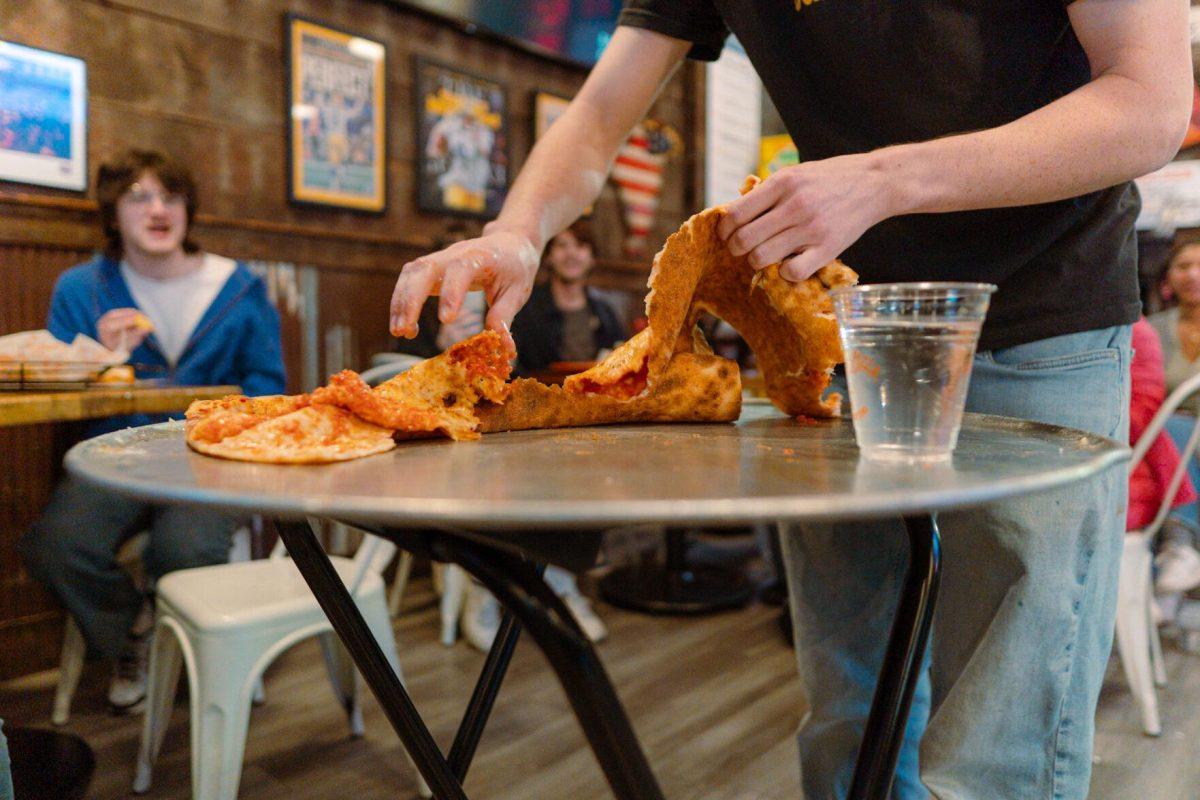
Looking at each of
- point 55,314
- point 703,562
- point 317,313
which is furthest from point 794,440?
point 703,562

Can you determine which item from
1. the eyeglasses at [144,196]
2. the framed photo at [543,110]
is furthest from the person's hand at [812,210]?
the framed photo at [543,110]

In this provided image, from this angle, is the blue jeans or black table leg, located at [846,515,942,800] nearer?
black table leg, located at [846,515,942,800]

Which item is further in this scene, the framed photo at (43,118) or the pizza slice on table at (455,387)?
the framed photo at (43,118)

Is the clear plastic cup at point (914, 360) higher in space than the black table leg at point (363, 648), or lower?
higher

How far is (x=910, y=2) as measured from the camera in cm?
107

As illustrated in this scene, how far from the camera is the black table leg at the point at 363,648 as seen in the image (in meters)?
0.76

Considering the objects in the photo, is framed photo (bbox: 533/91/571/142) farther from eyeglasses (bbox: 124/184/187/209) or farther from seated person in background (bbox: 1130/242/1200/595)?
seated person in background (bbox: 1130/242/1200/595)

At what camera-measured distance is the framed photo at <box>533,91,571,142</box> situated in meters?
4.06

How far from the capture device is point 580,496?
51cm

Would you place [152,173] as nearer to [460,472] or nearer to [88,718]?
[88,718]

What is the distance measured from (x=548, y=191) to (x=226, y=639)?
1122mm

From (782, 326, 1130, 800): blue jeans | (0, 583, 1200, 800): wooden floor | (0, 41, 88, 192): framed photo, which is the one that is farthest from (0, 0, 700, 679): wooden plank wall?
(782, 326, 1130, 800): blue jeans

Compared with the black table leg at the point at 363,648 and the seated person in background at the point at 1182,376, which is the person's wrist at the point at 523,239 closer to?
the black table leg at the point at 363,648

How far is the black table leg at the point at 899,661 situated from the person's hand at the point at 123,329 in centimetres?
215
